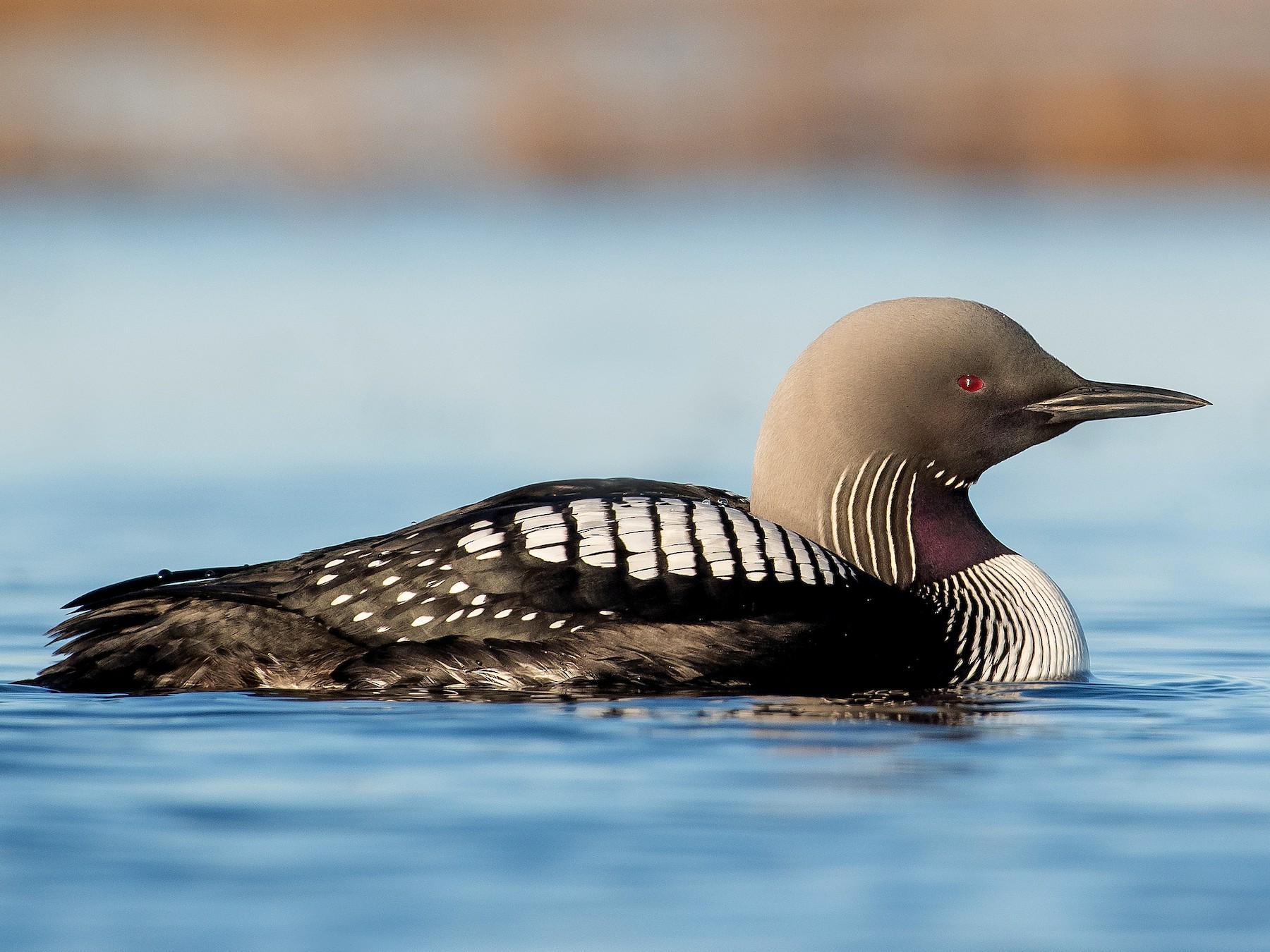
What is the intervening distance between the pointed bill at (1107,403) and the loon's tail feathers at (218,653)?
5.79 ft

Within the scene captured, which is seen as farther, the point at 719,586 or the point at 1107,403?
the point at 1107,403

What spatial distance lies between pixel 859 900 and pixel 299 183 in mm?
17071

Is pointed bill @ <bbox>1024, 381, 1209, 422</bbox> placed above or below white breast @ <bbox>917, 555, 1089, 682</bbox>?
above

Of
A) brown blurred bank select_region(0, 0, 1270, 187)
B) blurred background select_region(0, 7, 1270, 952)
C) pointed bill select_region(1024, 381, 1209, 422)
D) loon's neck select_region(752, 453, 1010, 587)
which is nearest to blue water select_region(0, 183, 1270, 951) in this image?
blurred background select_region(0, 7, 1270, 952)

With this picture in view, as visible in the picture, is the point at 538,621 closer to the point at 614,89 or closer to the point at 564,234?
the point at 564,234

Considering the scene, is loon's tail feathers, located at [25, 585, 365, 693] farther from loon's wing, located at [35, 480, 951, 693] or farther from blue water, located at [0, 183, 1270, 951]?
blue water, located at [0, 183, 1270, 951]

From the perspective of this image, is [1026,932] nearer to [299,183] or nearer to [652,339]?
[652,339]

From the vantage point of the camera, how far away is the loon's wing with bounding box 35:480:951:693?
5086 mm

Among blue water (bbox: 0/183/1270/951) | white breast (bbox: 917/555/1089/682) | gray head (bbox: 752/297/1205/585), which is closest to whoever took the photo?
blue water (bbox: 0/183/1270/951)

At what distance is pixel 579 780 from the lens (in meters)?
4.29

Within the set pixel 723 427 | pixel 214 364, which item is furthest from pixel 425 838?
pixel 214 364

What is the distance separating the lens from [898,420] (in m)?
5.50

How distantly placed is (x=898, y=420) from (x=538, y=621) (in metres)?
1.03

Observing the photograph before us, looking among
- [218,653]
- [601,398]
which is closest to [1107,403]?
[218,653]
